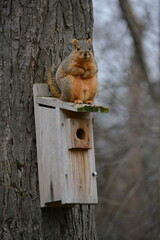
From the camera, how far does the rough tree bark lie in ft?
15.0

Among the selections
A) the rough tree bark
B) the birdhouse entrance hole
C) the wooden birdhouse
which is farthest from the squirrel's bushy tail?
the birdhouse entrance hole

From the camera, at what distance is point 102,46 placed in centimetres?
1059

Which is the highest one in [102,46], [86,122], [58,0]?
[102,46]

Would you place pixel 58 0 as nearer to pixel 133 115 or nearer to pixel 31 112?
pixel 31 112

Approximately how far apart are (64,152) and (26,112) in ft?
1.64

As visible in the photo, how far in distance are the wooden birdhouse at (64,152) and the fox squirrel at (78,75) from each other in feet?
0.37

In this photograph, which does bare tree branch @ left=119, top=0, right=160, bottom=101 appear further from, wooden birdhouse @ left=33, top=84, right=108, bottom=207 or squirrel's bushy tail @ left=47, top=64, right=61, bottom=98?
wooden birdhouse @ left=33, top=84, right=108, bottom=207

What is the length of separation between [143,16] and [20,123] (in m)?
7.15

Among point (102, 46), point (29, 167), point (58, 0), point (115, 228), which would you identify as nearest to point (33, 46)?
point (58, 0)

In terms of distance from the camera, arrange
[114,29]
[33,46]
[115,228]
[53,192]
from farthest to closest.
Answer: [114,29], [115,228], [33,46], [53,192]

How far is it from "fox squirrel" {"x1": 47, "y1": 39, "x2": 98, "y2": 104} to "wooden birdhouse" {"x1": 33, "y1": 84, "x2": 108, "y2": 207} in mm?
112

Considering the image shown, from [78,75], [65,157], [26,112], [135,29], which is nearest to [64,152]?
[65,157]

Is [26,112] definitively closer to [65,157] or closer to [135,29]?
[65,157]

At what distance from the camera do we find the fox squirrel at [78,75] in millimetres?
4539
